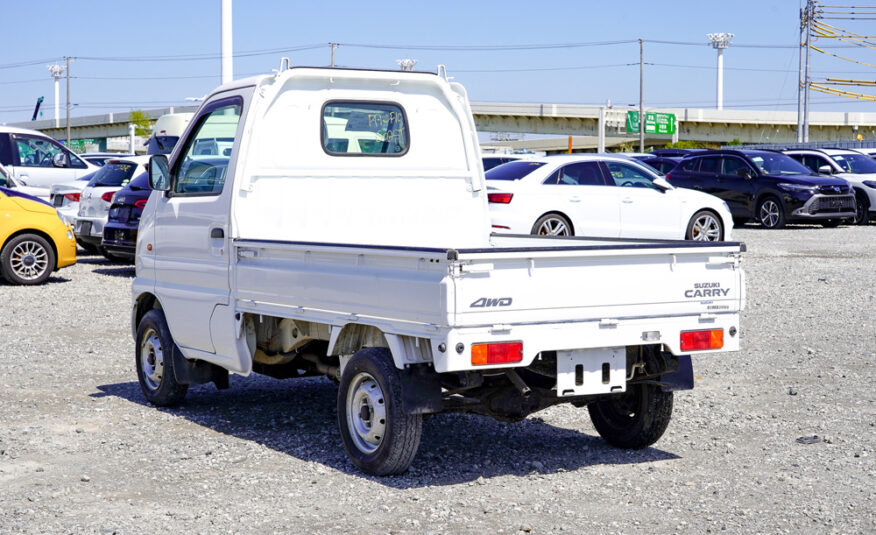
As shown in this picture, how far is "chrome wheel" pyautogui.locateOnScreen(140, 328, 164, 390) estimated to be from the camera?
26.2 feet

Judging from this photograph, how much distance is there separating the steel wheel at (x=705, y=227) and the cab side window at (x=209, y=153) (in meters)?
12.1

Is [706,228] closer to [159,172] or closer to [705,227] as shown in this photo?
[705,227]

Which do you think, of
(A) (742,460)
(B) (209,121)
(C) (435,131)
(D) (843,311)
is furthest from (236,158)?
(D) (843,311)

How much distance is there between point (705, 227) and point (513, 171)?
11.7 feet

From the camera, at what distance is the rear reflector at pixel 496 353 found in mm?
5332

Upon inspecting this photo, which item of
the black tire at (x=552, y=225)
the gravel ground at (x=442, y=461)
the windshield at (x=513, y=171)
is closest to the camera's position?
the gravel ground at (x=442, y=461)

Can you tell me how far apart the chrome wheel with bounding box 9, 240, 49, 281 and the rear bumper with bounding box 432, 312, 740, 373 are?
11.9 meters

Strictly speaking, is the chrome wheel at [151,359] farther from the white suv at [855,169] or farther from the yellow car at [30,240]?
the white suv at [855,169]

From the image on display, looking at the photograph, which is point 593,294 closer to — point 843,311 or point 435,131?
point 435,131

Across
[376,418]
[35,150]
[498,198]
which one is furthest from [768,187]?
[376,418]

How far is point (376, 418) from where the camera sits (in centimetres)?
590

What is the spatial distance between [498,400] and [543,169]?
11.6 m

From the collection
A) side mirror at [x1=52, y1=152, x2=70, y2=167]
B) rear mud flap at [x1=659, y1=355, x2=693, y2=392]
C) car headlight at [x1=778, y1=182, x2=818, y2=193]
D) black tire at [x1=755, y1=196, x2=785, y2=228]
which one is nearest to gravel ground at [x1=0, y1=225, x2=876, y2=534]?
rear mud flap at [x1=659, y1=355, x2=693, y2=392]

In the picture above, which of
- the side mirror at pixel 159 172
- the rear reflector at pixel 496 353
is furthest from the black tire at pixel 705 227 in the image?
the rear reflector at pixel 496 353
